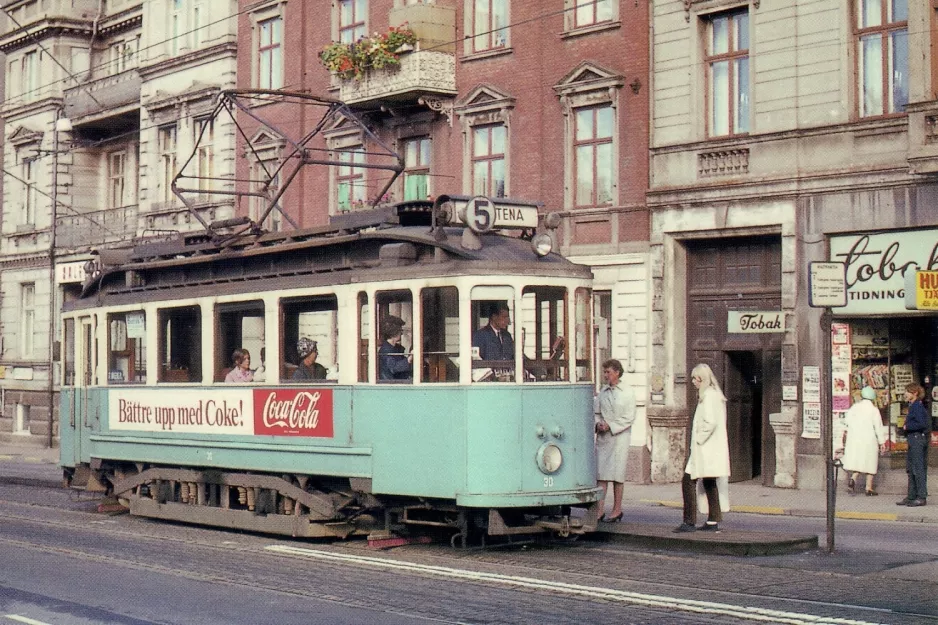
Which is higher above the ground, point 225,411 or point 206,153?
point 206,153

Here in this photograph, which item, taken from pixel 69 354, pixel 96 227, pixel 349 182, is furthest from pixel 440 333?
pixel 96 227

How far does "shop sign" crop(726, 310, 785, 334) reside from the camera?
2464 centimetres

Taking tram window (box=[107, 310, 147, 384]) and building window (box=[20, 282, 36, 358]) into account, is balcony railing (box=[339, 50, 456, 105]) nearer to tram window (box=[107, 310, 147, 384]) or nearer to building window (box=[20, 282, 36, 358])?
tram window (box=[107, 310, 147, 384])

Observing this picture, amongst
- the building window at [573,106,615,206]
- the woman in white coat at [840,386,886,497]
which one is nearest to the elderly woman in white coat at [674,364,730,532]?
the woman in white coat at [840,386,886,497]

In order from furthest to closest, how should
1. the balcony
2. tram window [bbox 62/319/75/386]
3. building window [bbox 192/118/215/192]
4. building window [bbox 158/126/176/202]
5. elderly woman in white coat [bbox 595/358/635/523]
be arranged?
1. the balcony
2. building window [bbox 158/126/176/202]
3. building window [bbox 192/118/215/192]
4. tram window [bbox 62/319/75/386]
5. elderly woman in white coat [bbox 595/358/635/523]

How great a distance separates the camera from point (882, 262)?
23438 mm

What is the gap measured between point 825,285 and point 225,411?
21.9 feet

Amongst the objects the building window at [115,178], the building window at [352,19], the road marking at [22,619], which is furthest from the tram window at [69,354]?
the building window at [115,178]

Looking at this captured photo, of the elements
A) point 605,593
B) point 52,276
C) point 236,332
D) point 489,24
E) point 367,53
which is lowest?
point 605,593

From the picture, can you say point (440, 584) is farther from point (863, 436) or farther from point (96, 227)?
point (96, 227)

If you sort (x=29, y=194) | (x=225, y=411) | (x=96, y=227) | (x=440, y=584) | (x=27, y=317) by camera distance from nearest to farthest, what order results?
(x=440, y=584) → (x=225, y=411) → (x=96, y=227) → (x=27, y=317) → (x=29, y=194)

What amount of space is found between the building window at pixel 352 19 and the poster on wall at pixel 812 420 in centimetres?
1412

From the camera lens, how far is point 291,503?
1617 centimetres

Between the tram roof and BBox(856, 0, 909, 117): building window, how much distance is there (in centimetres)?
1008
